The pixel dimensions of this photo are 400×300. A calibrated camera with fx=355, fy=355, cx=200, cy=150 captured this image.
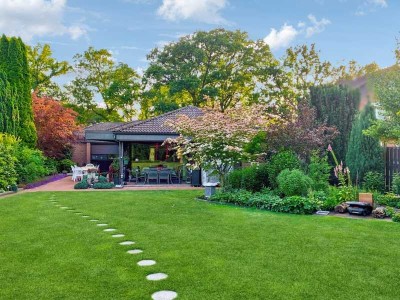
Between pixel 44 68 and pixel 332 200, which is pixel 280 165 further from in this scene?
pixel 44 68

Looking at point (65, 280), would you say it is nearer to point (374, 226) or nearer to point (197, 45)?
point (374, 226)

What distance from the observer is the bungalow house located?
16.4 meters

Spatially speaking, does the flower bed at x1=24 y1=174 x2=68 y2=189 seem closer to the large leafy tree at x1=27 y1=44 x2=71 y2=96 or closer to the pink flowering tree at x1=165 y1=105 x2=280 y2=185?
the pink flowering tree at x1=165 y1=105 x2=280 y2=185

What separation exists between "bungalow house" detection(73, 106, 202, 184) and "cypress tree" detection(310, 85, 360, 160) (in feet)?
19.8

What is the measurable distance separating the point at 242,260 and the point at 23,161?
45.0ft

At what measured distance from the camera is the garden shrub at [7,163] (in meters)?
13.1

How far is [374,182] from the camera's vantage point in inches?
438

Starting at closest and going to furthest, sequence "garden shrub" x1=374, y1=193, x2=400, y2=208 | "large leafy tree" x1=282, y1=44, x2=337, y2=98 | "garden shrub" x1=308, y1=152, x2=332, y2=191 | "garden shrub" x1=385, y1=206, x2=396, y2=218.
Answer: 1. "garden shrub" x1=385, y1=206, x2=396, y2=218
2. "garden shrub" x1=374, y1=193, x2=400, y2=208
3. "garden shrub" x1=308, y1=152, x2=332, y2=191
4. "large leafy tree" x1=282, y1=44, x2=337, y2=98

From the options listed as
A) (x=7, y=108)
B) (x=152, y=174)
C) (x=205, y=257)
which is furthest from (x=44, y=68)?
(x=205, y=257)

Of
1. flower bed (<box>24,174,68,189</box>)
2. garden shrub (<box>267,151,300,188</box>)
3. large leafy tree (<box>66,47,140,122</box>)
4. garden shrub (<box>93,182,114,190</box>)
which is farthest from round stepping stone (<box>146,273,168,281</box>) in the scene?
large leafy tree (<box>66,47,140,122</box>)

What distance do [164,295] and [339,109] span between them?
1313cm

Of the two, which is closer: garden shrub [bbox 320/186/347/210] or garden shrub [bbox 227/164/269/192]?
garden shrub [bbox 320/186/347/210]

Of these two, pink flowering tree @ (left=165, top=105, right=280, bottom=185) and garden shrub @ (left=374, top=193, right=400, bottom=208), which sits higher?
pink flowering tree @ (left=165, top=105, right=280, bottom=185)

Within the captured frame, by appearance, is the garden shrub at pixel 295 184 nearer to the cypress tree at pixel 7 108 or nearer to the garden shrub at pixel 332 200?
the garden shrub at pixel 332 200
